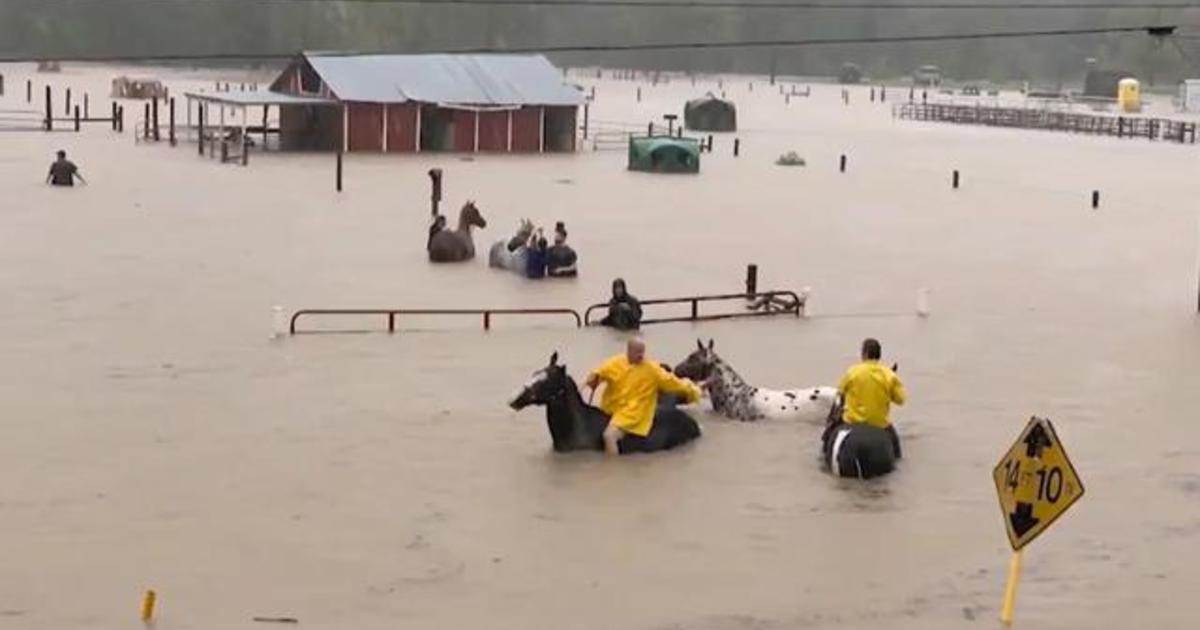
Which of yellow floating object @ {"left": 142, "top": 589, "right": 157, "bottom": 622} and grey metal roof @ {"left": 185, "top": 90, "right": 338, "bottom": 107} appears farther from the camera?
grey metal roof @ {"left": 185, "top": 90, "right": 338, "bottom": 107}

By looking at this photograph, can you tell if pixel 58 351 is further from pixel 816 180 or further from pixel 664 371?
pixel 816 180

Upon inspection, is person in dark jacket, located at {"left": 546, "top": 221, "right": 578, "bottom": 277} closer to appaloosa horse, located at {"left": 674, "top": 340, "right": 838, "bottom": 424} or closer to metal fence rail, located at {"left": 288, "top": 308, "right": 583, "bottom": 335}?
metal fence rail, located at {"left": 288, "top": 308, "right": 583, "bottom": 335}

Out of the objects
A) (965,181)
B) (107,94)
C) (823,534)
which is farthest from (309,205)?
(107,94)

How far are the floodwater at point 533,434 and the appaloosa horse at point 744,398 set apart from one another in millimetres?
317

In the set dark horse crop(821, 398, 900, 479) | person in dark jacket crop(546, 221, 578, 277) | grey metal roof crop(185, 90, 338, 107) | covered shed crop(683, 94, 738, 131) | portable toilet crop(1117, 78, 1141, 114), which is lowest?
dark horse crop(821, 398, 900, 479)

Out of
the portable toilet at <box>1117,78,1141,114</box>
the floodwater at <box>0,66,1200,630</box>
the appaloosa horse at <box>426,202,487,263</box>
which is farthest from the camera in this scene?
the portable toilet at <box>1117,78,1141,114</box>

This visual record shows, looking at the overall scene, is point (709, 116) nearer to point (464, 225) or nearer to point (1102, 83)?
point (464, 225)

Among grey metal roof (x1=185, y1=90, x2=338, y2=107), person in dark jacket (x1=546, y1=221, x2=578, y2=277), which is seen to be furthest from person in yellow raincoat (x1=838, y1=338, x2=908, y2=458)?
grey metal roof (x1=185, y1=90, x2=338, y2=107)

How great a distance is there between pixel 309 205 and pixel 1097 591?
100ft

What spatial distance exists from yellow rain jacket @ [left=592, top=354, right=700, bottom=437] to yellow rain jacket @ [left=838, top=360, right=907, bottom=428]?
4.78 feet

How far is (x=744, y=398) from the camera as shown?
61.3 feet

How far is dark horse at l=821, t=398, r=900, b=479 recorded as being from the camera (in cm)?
1627

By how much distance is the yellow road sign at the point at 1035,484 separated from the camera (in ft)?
37.3

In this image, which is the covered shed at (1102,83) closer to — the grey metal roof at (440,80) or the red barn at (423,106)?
the grey metal roof at (440,80)
